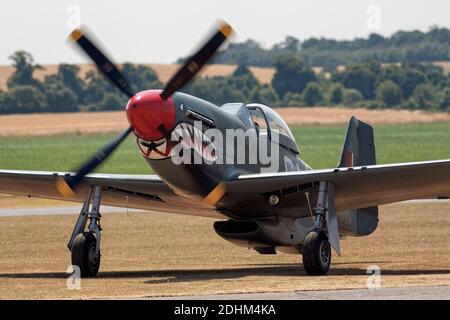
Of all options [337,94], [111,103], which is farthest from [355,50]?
[111,103]

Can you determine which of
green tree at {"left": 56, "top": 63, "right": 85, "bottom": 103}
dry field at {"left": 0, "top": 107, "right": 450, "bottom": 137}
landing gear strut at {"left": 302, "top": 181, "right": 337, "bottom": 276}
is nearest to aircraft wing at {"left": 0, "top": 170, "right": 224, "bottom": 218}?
landing gear strut at {"left": 302, "top": 181, "right": 337, "bottom": 276}

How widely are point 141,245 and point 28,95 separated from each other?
57.5 meters

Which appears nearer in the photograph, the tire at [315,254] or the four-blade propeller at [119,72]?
the four-blade propeller at [119,72]

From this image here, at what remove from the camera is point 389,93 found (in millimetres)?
87062

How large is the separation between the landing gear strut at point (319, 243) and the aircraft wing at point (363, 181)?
1.00 ft

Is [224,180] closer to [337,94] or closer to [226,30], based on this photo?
[226,30]

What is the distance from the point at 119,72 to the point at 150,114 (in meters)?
1.25

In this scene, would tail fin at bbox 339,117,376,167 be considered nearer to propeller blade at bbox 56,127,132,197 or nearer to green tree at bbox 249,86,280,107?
propeller blade at bbox 56,127,132,197

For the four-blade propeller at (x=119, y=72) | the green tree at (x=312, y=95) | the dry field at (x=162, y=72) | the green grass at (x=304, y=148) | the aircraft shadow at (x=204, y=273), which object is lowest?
the aircraft shadow at (x=204, y=273)

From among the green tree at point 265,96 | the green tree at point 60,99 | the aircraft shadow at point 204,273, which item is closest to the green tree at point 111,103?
the green tree at point 60,99

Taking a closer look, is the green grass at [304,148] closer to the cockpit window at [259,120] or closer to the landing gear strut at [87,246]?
the cockpit window at [259,120]

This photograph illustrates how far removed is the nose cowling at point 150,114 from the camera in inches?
595

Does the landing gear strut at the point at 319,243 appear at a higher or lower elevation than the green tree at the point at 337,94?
lower
